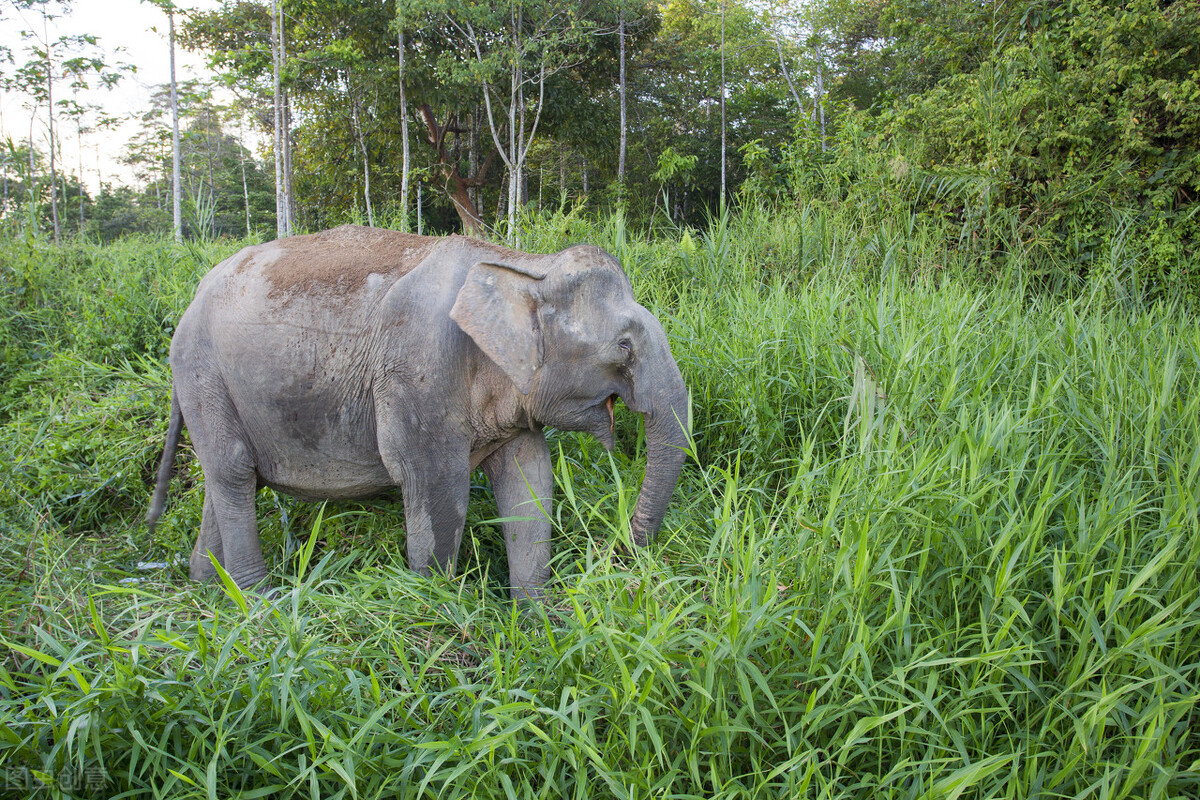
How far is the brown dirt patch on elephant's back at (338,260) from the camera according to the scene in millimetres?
2896

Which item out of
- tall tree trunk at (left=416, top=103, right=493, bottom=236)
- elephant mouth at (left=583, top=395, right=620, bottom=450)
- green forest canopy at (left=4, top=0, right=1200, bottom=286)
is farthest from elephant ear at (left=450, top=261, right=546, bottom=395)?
tall tree trunk at (left=416, top=103, right=493, bottom=236)

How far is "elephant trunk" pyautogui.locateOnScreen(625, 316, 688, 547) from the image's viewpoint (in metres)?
2.71

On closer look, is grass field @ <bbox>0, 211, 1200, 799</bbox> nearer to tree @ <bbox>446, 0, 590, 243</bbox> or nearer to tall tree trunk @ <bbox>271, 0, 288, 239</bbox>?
tree @ <bbox>446, 0, 590, 243</bbox>

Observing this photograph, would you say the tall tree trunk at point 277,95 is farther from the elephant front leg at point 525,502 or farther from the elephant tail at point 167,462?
the elephant front leg at point 525,502

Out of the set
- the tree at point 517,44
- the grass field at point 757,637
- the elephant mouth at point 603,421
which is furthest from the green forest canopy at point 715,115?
the elephant mouth at point 603,421

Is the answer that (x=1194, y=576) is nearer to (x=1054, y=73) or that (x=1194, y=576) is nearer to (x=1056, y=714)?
(x=1056, y=714)

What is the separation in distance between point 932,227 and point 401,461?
180 inches

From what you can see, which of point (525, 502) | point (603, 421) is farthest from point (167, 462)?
point (603, 421)

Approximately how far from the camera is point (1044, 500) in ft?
7.34

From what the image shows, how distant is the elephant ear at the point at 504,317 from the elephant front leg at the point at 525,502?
45 centimetres

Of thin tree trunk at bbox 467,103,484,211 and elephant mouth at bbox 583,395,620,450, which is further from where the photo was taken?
thin tree trunk at bbox 467,103,484,211

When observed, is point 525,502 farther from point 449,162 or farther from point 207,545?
point 449,162

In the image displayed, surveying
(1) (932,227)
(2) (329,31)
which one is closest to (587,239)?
(1) (932,227)

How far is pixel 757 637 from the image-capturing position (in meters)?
2.00
